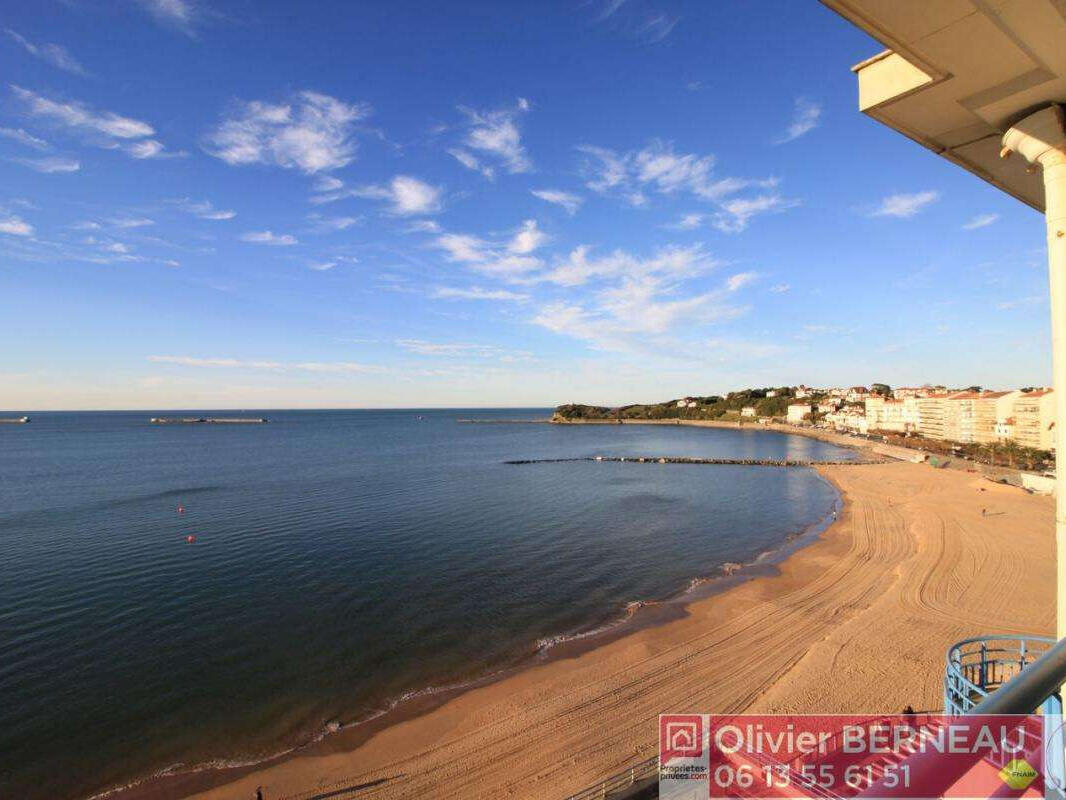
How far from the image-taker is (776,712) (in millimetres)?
13836

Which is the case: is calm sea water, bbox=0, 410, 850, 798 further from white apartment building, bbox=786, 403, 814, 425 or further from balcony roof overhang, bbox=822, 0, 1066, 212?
white apartment building, bbox=786, 403, 814, 425

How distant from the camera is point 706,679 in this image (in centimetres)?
1579

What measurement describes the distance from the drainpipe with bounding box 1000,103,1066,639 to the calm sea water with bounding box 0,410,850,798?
1670 centimetres

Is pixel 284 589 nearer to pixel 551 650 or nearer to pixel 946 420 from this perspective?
pixel 551 650

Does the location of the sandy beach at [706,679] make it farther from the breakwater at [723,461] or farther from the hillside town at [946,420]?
the breakwater at [723,461]

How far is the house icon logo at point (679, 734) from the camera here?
38.9 ft

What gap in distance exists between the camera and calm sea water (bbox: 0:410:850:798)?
47.2 ft

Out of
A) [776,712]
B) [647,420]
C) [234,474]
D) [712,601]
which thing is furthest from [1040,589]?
[647,420]

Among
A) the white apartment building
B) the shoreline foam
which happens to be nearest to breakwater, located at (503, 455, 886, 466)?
the shoreline foam

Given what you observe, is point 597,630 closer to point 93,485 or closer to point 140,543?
point 140,543

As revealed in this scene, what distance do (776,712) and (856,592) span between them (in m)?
11.6

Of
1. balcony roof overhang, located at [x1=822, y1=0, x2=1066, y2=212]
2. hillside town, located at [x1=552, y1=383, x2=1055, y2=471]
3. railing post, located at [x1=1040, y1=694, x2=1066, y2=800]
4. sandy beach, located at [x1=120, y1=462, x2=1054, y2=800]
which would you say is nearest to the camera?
balcony roof overhang, located at [x1=822, y1=0, x2=1066, y2=212]

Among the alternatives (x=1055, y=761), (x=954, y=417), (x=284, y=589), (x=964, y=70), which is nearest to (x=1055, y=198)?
(x=964, y=70)

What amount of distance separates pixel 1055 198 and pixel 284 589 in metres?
26.3
